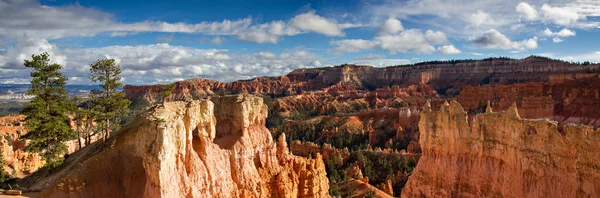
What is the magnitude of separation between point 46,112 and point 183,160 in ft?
31.3

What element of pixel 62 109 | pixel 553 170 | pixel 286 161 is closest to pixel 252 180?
pixel 286 161

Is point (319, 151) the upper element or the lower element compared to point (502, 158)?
lower

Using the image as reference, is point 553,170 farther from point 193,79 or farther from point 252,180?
point 193,79

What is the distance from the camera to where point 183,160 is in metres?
16.6

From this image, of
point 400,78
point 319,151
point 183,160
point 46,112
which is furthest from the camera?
point 400,78

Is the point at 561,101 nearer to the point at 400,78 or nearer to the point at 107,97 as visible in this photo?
the point at 107,97

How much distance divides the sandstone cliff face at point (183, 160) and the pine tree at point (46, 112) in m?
1.80

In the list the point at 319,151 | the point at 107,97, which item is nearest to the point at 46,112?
the point at 107,97

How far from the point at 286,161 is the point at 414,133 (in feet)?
168

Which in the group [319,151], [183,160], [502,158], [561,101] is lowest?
[319,151]

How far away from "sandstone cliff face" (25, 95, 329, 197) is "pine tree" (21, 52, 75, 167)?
1.80 metres

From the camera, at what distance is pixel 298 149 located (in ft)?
216

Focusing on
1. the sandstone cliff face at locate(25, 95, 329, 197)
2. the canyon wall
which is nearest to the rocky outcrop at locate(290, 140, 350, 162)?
the sandstone cliff face at locate(25, 95, 329, 197)

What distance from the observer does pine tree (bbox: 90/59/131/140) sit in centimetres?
2298
